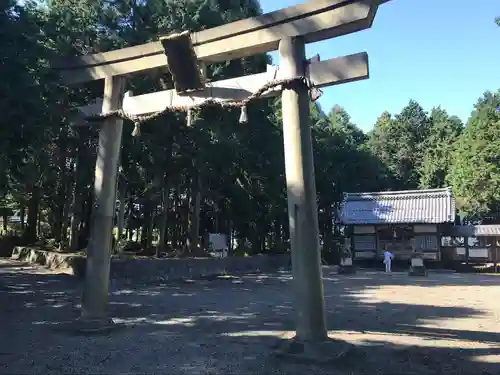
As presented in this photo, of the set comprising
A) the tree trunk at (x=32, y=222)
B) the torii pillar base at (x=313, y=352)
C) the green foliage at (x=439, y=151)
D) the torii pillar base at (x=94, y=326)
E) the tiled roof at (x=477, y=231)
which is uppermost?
the green foliage at (x=439, y=151)

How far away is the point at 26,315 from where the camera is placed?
8320 mm

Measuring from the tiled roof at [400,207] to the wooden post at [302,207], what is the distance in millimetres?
21632

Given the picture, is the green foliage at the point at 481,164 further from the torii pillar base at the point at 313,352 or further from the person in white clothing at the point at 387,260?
the torii pillar base at the point at 313,352

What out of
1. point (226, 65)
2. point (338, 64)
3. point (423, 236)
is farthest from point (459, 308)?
point (423, 236)

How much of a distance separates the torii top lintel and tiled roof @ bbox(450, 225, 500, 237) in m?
22.3

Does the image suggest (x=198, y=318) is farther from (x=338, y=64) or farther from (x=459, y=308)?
(x=459, y=308)

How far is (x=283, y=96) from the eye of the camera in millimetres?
5969

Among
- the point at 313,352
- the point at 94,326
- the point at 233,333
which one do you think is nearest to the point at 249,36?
the point at 313,352

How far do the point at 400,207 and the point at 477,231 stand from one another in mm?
4336

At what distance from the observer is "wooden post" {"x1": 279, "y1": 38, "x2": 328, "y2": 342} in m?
5.46

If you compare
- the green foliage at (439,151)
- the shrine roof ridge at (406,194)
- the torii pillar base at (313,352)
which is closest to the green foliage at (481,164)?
the shrine roof ridge at (406,194)

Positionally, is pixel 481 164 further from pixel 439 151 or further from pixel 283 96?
pixel 283 96

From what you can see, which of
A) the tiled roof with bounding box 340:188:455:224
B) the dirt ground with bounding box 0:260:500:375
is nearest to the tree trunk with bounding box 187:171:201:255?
the dirt ground with bounding box 0:260:500:375

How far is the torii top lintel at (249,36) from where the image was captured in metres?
5.53
